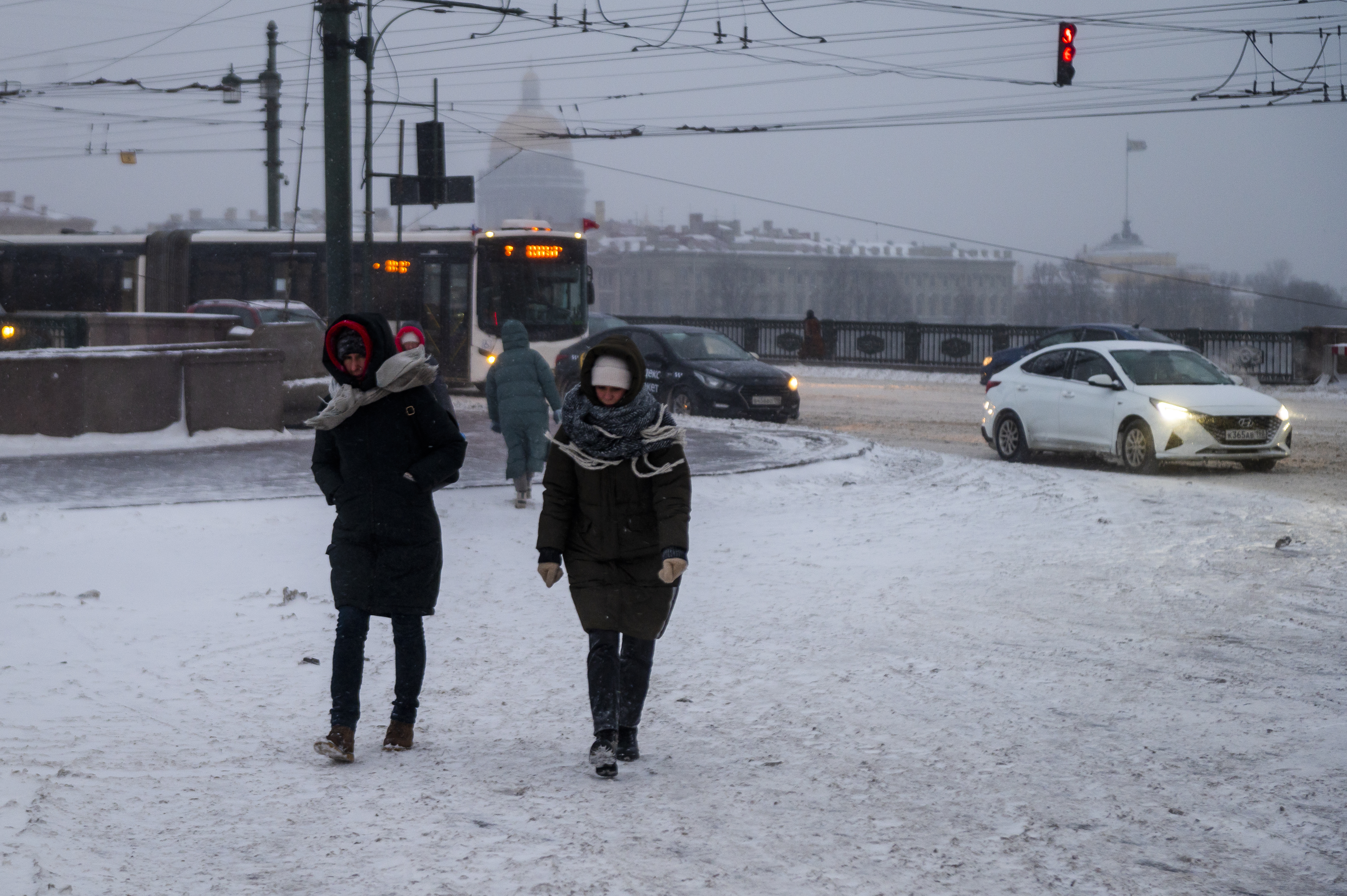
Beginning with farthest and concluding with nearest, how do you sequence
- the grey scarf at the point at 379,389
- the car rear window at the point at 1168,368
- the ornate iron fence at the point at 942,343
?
the ornate iron fence at the point at 942,343 → the car rear window at the point at 1168,368 → the grey scarf at the point at 379,389

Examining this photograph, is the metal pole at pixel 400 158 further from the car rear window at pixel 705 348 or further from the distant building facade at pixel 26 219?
the distant building facade at pixel 26 219

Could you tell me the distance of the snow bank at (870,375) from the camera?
33.2 meters

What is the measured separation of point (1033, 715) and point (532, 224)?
2102 cm

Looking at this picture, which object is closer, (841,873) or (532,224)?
(841,873)

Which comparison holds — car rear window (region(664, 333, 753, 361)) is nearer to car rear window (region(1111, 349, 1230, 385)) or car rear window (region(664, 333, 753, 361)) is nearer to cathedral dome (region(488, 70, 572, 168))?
car rear window (region(1111, 349, 1230, 385))

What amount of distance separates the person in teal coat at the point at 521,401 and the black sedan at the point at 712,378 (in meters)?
8.33

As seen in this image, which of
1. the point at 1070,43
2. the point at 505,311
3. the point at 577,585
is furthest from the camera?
the point at 505,311

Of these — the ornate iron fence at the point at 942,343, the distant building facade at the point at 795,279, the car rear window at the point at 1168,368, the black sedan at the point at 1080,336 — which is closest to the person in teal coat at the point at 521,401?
the car rear window at the point at 1168,368

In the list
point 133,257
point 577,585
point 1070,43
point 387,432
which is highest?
point 1070,43

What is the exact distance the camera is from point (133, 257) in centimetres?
2970

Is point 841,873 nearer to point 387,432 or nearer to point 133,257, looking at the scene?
point 387,432

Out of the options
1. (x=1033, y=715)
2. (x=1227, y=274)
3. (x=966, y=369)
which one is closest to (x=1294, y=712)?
(x=1033, y=715)

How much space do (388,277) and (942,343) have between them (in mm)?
16277

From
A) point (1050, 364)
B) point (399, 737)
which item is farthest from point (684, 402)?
point (399, 737)
